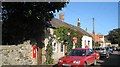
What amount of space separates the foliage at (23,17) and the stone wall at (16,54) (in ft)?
3.36

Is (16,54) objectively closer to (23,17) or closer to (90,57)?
(23,17)

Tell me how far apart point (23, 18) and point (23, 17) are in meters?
0.11

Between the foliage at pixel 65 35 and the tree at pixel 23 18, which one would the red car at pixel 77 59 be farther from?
the foliage at pixel 65 35

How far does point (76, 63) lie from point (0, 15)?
5.94 m

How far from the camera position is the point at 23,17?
60.1 feet

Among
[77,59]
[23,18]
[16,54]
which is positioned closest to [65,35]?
[77,59]

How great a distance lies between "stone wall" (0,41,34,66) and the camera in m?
16.7

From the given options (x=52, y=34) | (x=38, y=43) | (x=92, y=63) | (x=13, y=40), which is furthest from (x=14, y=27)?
Answer: (x=52, y=34)

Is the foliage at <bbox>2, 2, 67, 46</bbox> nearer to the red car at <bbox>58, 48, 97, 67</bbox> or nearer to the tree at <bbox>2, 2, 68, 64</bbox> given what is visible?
the tree at <bbox>2, 2, 68, 64</bbox>

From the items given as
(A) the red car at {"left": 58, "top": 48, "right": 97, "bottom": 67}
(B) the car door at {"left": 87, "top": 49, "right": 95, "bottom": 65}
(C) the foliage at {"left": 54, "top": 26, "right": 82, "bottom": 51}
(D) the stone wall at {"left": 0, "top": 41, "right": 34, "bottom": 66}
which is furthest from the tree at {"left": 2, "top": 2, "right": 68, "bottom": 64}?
(C) the foliage at {"left": 54, "top": 26, "right": 82, "bottom": 51}

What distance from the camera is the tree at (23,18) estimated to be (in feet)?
58.6

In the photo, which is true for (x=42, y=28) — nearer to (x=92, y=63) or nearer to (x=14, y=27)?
(x=14, y=27)

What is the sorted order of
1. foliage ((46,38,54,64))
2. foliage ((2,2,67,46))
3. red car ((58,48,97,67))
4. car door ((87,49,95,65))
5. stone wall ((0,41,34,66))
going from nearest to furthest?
stone wall ((0,41,34,66))
foliage ((2,2,67,46))
red car ((58,48,97,67))
car door ((87,49,95,65))
foliage ((46,38,54,64))

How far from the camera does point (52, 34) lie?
97.8ft
